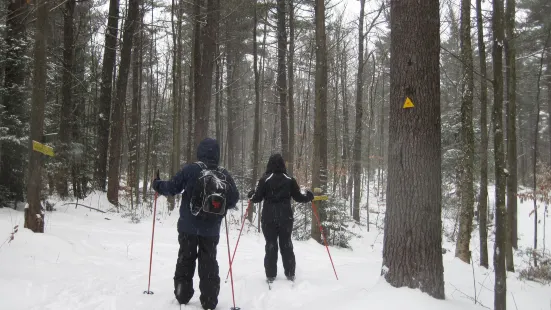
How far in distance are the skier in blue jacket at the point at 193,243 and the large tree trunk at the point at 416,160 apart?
2.10 metres

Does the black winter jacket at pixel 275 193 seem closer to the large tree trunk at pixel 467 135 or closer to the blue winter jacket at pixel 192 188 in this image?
the blue winter jacket at pixel 192 188

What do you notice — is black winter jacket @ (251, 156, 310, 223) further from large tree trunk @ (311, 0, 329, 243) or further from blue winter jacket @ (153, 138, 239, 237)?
large tree trunk @ (311, 0, 329, 243)

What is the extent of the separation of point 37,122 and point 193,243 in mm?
3999

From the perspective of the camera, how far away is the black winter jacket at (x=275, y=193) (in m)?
5.77

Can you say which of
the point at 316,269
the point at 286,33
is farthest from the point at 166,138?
the point at 316,269

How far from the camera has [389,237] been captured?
170 inches

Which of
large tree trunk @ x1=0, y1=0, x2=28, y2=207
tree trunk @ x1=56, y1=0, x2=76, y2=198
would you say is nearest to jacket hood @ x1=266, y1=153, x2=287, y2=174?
large tree trunk @ x1=0, y1=0, x2=28, y2=207

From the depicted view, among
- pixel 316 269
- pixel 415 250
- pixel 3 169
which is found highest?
pixel 3 169

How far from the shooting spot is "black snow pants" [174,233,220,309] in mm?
4523

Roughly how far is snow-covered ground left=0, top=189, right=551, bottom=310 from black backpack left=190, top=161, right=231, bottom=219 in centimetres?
121

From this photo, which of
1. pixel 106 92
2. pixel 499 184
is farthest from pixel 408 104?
pixel 106 92

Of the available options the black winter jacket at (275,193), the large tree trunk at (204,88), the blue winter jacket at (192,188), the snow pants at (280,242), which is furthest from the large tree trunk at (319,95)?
the blue winter jacket at (192,188)

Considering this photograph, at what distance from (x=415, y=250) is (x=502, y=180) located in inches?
55.7

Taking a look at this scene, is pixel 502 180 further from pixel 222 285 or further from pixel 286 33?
pixel 286 33
